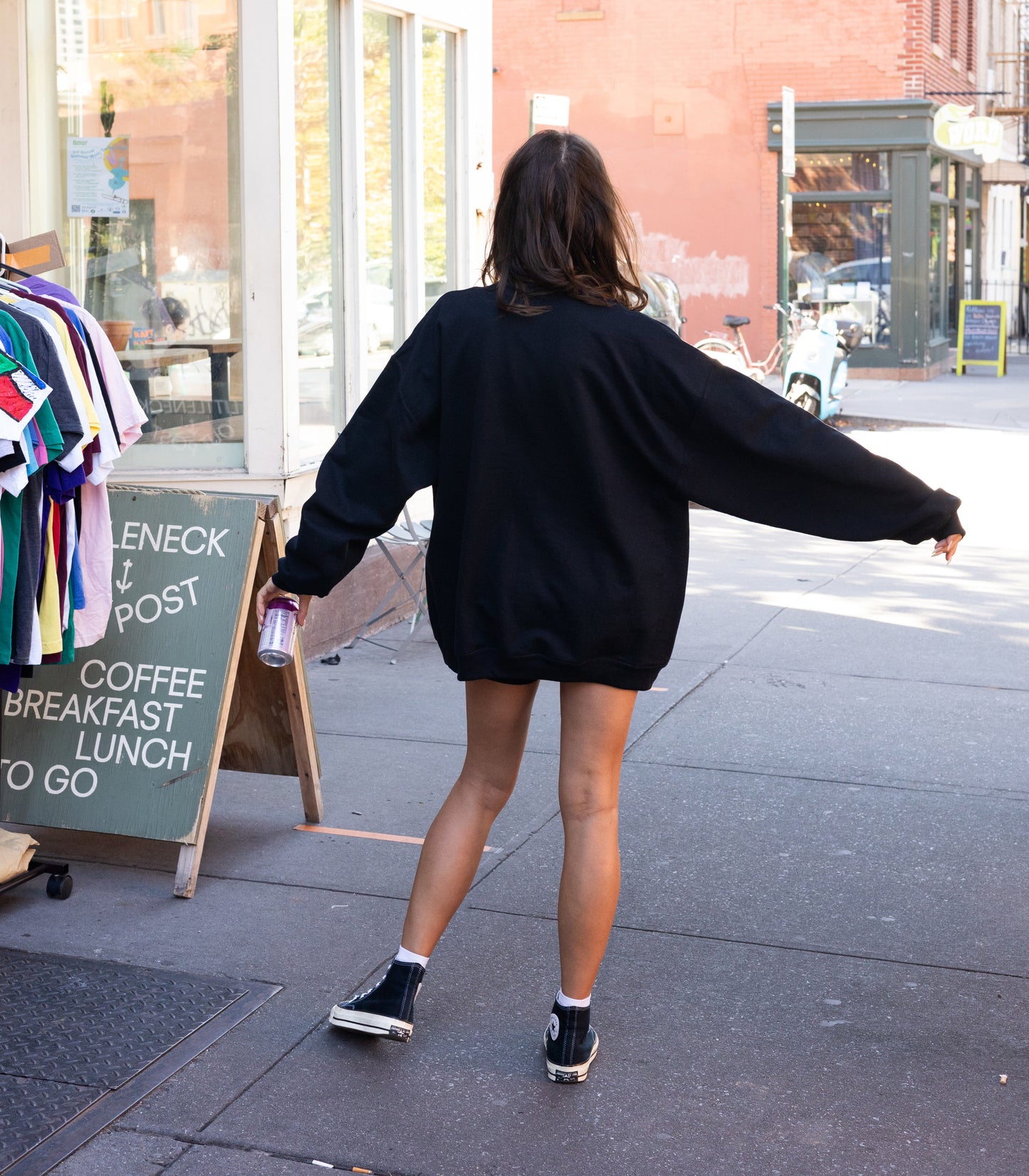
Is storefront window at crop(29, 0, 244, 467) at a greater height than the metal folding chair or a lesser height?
greater

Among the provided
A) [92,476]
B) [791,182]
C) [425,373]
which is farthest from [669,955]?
[791,182]

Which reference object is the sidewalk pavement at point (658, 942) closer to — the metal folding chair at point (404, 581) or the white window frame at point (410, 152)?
the metal folding chair at point (404, 581)

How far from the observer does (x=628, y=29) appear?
22.9 meters

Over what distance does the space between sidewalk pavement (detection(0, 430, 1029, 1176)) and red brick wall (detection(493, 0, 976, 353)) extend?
656 inches

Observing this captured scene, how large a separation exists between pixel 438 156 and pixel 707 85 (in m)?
15.4

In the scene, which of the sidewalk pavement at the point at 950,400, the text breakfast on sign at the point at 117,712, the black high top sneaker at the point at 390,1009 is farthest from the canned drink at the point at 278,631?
the sidewalk pavement at the point at 950,400

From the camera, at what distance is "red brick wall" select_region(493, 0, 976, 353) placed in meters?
21.9

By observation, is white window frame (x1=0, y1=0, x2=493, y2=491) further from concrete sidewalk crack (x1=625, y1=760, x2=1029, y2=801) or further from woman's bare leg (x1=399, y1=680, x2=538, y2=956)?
woman's bare leg (x1=399, y1=680, x2=538, y2=956)

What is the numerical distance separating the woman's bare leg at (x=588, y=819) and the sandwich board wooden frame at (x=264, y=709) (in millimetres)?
1421

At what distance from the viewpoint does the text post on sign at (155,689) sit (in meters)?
4.43

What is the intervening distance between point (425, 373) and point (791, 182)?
66.1ft

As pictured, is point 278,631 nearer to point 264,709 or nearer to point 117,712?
point 117,712

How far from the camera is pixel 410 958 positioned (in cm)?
342

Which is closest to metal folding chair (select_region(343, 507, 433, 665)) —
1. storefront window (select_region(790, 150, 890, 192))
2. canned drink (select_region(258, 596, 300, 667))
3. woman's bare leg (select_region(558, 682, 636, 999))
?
canned drink (select_region(258, 596, 300, 667))
